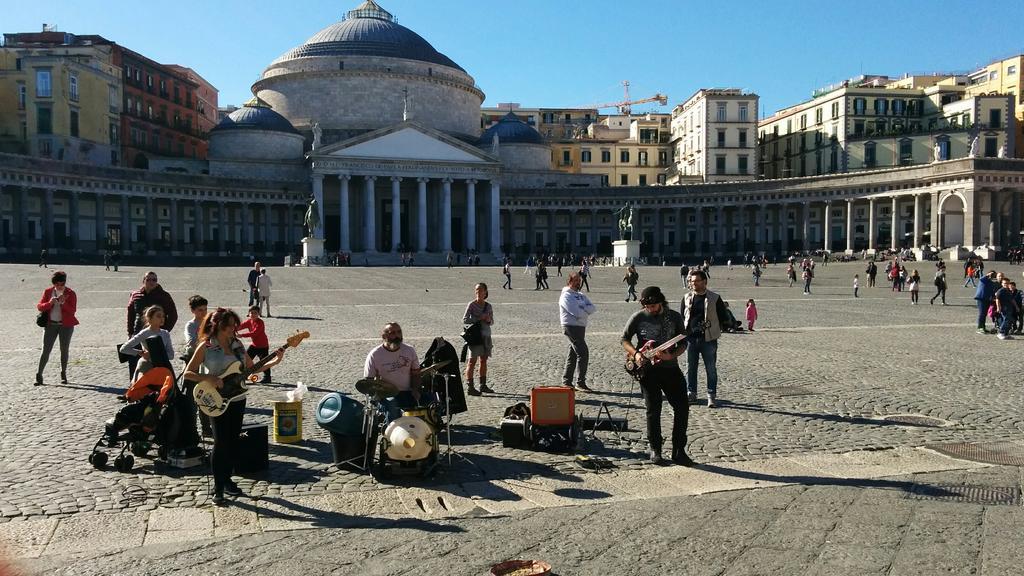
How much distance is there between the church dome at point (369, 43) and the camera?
278ft

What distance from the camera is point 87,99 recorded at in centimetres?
6519

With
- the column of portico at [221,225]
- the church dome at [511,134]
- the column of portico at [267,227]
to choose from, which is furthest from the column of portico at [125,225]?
the church dome at [511,134]

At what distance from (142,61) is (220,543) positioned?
77747 mm

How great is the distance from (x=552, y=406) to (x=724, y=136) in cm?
8134

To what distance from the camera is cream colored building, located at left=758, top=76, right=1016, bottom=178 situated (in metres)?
72.4

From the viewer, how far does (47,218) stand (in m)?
60.0

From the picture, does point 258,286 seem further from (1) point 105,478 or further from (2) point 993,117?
(2) point 993,117

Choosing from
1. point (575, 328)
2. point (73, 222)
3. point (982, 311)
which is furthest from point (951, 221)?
point (73, 222)

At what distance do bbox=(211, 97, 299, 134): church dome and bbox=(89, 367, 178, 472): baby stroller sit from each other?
73.1 metres

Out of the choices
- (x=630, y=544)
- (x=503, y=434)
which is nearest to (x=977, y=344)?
(x=503, y=434)

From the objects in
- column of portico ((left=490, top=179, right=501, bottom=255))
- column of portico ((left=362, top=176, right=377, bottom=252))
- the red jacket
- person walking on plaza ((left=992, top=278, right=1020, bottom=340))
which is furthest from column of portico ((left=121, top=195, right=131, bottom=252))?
person walking on plaza ((left=992, top=278, right=1020, bottom=340))

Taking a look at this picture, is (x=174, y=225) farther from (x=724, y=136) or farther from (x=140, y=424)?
(x=140, y=424)

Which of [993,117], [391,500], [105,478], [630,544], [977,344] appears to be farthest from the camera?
[993,117]

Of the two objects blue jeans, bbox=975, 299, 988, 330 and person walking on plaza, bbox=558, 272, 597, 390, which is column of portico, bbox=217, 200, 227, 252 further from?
person walking on plaza, bbox=558, 272, 597, 390
